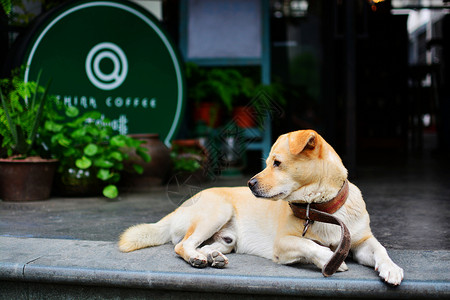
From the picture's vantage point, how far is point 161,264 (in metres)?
2.60

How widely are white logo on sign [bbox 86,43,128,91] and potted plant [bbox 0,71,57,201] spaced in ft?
3.27

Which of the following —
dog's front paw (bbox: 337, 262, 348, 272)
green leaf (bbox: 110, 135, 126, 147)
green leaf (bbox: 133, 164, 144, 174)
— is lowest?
dog's front paw (bbox: 337, 262, 348, 272)

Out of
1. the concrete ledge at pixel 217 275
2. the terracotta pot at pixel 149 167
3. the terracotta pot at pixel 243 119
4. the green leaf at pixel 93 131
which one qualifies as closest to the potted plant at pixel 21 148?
the green leaf at pixel 93 131

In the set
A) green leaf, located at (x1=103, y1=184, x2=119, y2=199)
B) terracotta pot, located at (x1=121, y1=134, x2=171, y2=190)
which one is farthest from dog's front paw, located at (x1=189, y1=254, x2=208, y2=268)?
terracotta pot, located at (x1=121, y1=134, x2=171, y2=190)

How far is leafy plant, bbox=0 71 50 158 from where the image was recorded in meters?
4.35

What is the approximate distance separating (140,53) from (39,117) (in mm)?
1850

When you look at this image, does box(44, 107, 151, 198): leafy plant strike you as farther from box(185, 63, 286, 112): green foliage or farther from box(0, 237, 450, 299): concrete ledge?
box(0, 237, 450, 299): concrete ledge

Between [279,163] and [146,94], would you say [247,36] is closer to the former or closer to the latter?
[146,94]

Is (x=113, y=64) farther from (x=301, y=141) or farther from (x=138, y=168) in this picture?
(x=301, y=141)

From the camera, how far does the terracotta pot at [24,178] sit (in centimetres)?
440

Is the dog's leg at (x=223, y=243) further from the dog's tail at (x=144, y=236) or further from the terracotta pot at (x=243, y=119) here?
the terracotta pot at (x=243, y=119)

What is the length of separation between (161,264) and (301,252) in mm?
728

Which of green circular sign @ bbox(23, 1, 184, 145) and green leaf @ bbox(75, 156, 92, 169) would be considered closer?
green leaf @ bbox(75, 156, 92, 169)

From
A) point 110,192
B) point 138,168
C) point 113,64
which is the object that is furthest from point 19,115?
point 113,64
